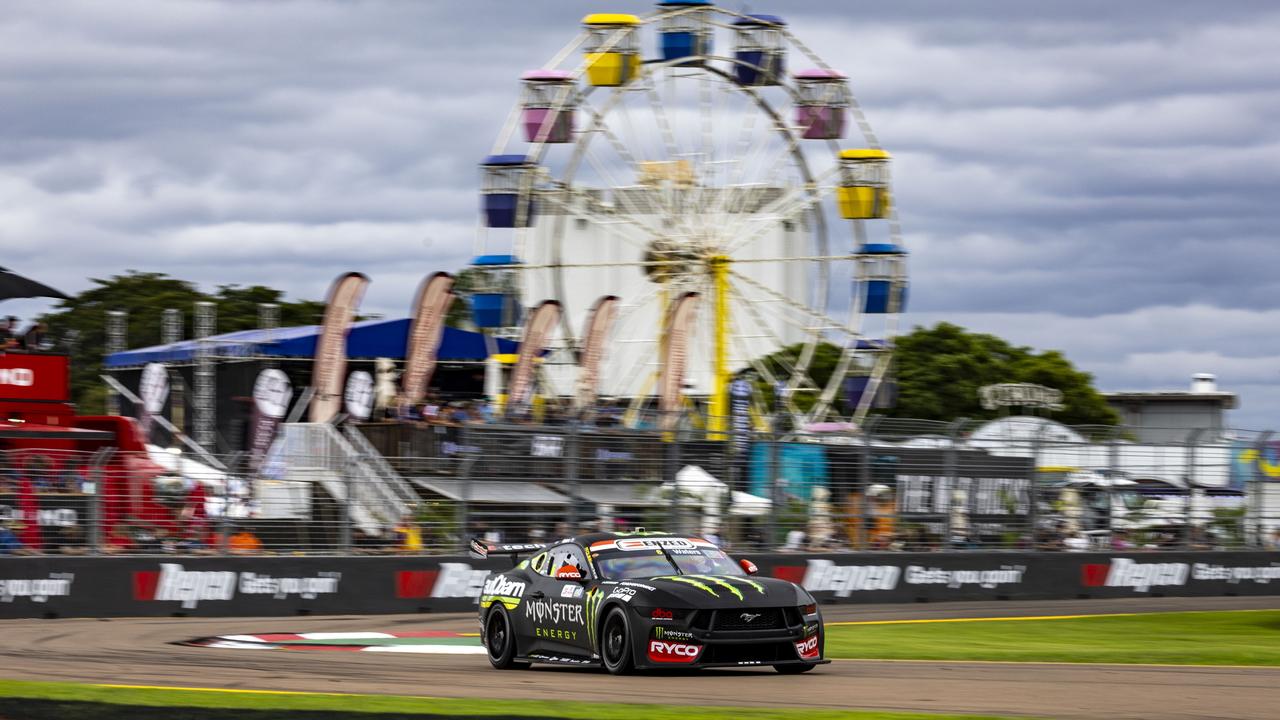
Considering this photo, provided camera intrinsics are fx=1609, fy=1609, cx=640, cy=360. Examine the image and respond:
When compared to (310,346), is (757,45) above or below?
above

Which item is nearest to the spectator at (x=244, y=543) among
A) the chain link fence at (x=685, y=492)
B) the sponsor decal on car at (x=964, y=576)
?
the chain link fence at (x=685, y=492)

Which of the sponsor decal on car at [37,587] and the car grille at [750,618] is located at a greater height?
the car grille at [750,618]

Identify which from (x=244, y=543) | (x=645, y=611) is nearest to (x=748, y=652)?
(x=645, y=611)

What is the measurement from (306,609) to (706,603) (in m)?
10.5

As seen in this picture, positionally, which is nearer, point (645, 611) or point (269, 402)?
point (645, 611)

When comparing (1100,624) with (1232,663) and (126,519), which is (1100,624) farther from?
(126,519)

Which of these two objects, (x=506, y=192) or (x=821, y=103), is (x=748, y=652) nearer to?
(x=506, y=192)

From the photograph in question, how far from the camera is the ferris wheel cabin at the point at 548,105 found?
3728 cm

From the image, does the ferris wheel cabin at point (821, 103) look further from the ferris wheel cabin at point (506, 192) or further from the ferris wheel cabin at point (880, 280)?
the ferris wheel cabin at point (506, 192)

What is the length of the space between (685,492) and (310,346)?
2040cm

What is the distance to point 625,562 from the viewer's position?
12.9 metres

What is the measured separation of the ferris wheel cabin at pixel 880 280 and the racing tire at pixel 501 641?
26.8 meters

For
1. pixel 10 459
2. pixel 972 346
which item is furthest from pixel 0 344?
pixel 972 346

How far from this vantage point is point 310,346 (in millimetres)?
41500
